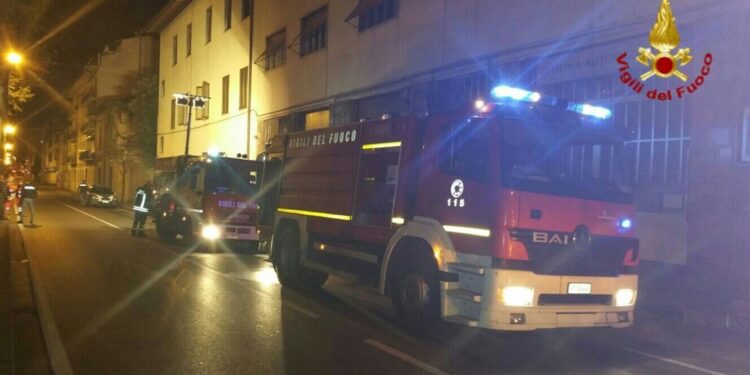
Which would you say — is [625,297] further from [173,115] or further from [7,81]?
[173,115]

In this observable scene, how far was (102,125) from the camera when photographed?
6112 cm

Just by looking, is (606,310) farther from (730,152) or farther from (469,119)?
(730,152)

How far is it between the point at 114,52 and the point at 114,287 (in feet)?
160

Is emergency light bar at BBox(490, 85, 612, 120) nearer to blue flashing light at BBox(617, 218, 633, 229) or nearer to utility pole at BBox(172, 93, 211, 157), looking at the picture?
blue flashing light at BBox(617, 218, 633, 229)

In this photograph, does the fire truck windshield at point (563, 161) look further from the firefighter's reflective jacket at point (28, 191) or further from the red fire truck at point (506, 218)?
the firefighter's reflective jacket at point (28, 191)

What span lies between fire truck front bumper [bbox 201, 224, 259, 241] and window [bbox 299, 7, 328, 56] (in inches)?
356

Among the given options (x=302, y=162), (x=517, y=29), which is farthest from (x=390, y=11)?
(x=302, y=162)

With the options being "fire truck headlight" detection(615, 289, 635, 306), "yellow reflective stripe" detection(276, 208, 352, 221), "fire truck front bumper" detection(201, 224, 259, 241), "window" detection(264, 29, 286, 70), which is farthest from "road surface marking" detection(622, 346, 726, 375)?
"window" detection(264, 29, 286, 70)

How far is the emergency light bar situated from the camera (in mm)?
6801

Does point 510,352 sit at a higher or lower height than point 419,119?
lower

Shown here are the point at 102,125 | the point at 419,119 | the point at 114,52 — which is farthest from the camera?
the point at 102,125

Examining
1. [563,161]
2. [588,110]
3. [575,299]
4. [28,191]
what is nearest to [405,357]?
[575,299]

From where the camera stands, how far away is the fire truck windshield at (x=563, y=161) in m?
6.68

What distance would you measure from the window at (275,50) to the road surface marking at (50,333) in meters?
16.3
